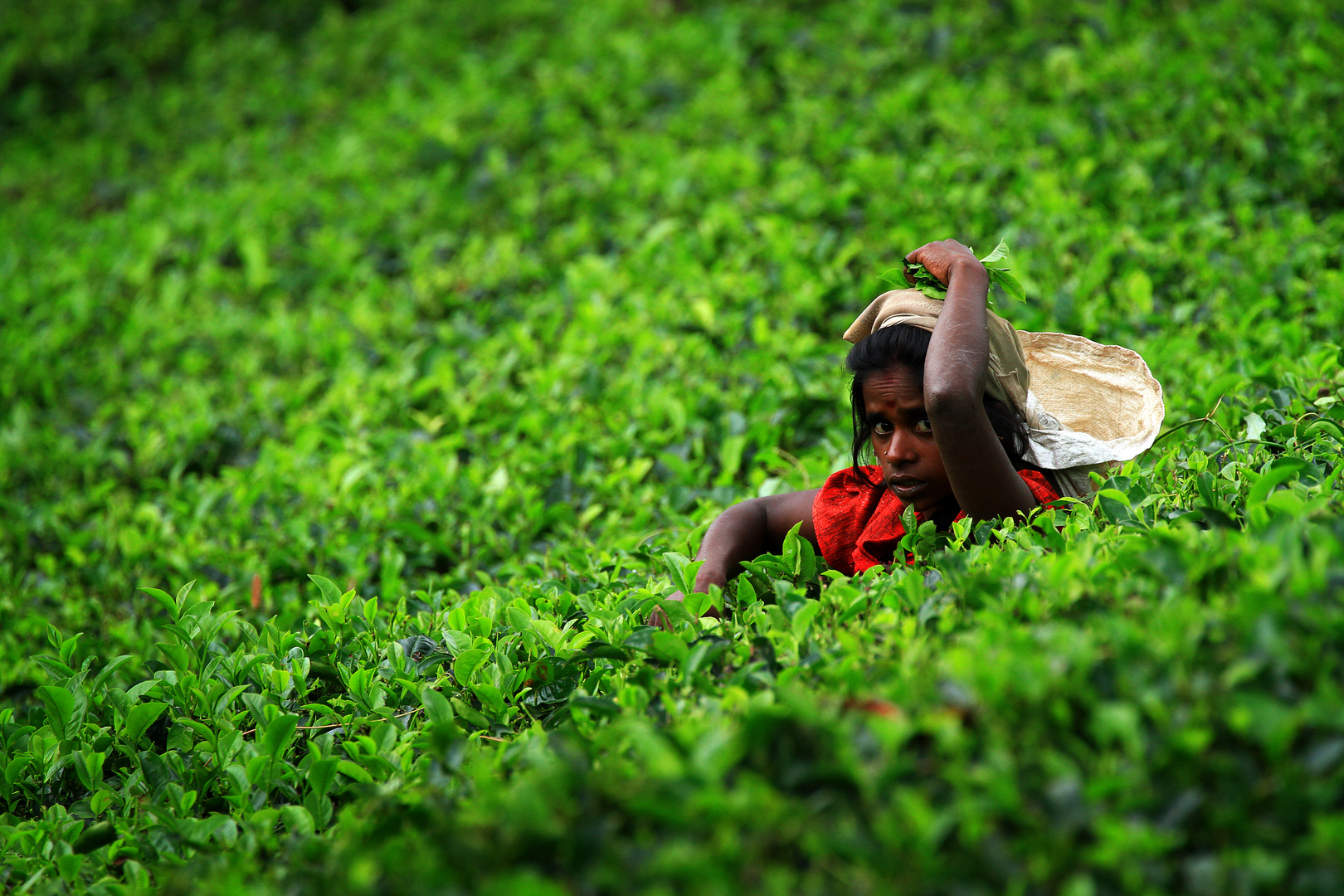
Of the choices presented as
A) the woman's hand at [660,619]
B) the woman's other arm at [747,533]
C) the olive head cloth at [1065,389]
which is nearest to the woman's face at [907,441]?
the olive head cloth at [1065,389]

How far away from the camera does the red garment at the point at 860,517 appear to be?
2303 mm

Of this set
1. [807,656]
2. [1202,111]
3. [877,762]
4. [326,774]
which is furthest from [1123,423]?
[1202,111]

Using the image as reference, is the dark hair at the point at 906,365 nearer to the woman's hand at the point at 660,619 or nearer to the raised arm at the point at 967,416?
the raised arm at the point at 967,416

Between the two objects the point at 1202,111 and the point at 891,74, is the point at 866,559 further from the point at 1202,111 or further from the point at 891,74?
the point at 891,74

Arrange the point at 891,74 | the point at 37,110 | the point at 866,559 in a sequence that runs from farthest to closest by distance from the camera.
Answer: the point at 37,110 < the point at 891,74 < the point at 866,559

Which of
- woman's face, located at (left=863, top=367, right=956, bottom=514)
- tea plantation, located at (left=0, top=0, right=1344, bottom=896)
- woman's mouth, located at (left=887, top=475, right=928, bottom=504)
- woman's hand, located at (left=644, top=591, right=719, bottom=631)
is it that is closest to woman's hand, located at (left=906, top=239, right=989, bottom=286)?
woman's face, located at (left=863, top=367, right=956, bottom=514)

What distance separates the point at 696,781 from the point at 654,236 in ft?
12.5

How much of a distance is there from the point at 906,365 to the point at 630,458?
1529 mm

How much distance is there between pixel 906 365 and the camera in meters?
2.22

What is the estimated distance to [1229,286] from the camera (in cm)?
353

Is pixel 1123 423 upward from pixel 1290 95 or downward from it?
downward

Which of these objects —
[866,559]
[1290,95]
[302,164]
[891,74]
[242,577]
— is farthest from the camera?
[302,164]

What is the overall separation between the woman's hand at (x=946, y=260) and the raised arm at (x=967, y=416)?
0.09m

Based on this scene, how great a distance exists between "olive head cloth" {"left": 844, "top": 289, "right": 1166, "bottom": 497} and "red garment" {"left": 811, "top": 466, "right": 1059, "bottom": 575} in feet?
0.28
